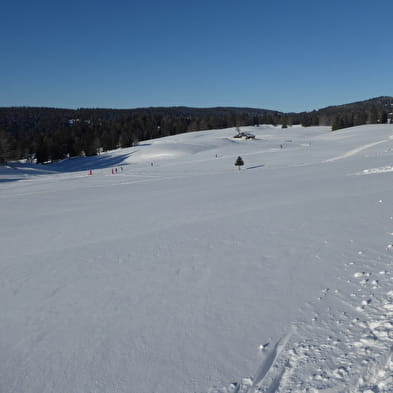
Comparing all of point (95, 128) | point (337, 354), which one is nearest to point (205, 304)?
point (337, 354)

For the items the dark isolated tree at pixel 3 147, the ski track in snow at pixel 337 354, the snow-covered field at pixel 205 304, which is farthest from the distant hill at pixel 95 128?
the ski track in snow at pixel 337 354

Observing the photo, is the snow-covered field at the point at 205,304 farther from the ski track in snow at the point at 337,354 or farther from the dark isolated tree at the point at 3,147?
the dark isolated tree at the point at 3,147

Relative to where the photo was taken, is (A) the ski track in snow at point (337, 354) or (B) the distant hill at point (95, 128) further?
(B) the distant hill at point (95, 128)

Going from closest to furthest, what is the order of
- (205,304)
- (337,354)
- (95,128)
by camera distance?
(337,354) < (205,304) < (95,128)

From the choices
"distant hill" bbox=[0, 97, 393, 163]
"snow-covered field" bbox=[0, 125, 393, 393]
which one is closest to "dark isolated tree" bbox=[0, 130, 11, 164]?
"distant hill" bbox=[0, 97, 393, 163]

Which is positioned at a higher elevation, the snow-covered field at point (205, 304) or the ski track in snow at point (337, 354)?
the ski track in snow at point (337, 354)

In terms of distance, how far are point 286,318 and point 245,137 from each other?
7487 centimetres

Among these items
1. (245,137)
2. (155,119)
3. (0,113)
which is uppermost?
(0,113)

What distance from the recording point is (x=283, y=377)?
374cm

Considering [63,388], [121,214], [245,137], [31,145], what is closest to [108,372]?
[63,388]

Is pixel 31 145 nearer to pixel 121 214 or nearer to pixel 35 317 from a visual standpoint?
pixel 121 214

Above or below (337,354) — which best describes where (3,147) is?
above

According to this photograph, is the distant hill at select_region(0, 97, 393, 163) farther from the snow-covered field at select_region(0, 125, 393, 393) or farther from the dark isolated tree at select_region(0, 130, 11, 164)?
the snow-covered field at select_region(0, 125, 393, 393)

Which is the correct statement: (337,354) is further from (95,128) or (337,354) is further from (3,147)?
(95,128)
